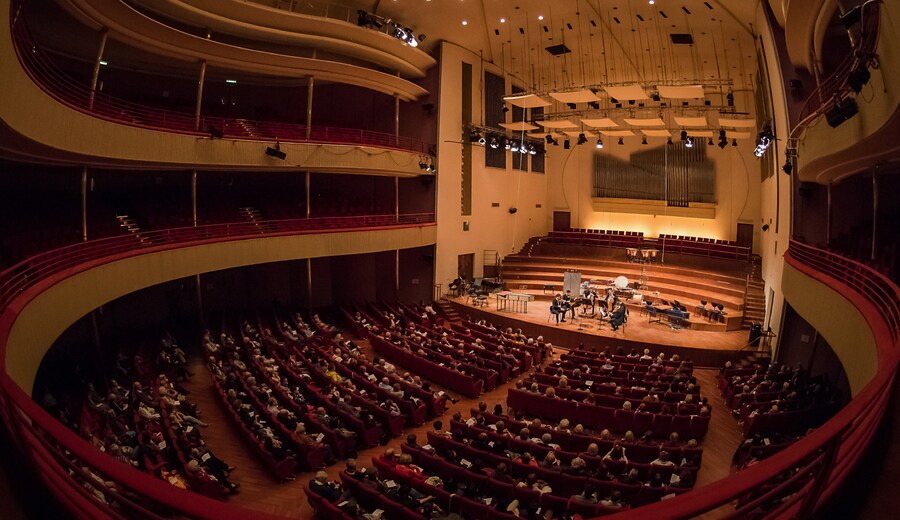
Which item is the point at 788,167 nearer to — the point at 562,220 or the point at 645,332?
the point at 645,332

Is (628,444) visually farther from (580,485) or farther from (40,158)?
(40,158)

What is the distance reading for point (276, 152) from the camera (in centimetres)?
1477

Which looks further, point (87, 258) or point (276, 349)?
point (276, 349)

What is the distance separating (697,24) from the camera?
16938 millimetres

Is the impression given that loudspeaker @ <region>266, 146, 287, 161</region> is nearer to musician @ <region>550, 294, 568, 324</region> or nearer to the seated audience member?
musician @ <region>550, 294, 568, 324</region>

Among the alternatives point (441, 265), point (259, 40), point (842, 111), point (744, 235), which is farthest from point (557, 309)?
point (259, 40)

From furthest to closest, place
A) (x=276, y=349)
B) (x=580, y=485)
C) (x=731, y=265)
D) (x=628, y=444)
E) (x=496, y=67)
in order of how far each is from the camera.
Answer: (x=496, y=67) < (x=731, y=265) < (x=276, y=349) < (x=628, y=444) < (x=580, y=485)

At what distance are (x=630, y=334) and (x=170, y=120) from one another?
46.3 feet

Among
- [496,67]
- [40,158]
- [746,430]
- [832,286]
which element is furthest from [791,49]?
[40,158]

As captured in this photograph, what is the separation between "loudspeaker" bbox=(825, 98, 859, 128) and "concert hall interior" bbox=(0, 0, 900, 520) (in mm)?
42

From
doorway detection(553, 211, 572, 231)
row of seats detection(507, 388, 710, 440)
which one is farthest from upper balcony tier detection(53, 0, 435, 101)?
row of seats detection(507, 388, 710, 440)

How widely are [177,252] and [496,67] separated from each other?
50.0 feet

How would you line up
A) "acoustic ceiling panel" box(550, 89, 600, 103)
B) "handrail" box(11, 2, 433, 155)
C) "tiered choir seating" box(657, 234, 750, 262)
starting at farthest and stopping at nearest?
"tiered choir seating" box(657, 234, 750, 262), "acoustic ceiling panel" box(550, 89, 600, 103), "handrail" box(11, 2, 433, 155)

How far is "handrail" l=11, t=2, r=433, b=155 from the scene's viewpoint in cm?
943
